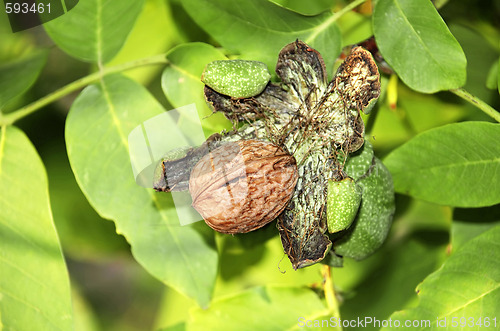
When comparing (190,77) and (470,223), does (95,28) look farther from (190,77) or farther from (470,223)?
(470,223)

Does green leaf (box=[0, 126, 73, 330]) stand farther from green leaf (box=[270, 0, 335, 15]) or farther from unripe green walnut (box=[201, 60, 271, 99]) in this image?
green leaf (box=[270, 0, 335, 15])

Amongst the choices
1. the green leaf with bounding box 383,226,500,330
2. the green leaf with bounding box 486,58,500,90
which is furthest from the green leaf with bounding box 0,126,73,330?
the green leaf with bounding box 486,58,500,90

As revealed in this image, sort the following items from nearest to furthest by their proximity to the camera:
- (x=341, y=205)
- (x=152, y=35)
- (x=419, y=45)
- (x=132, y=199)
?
(x=341, y=205)
(x=419, y=45)
(x=132, y=199)
(x=152, y=35)

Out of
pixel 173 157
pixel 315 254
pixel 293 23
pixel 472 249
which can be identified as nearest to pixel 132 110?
pixel 173 157

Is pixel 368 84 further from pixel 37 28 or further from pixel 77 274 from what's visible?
pixel 77 274

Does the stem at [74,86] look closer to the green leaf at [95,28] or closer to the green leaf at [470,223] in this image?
the green leaf at [95,28]

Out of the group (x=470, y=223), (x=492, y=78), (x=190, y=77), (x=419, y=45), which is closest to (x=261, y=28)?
(x=190, y=77)
